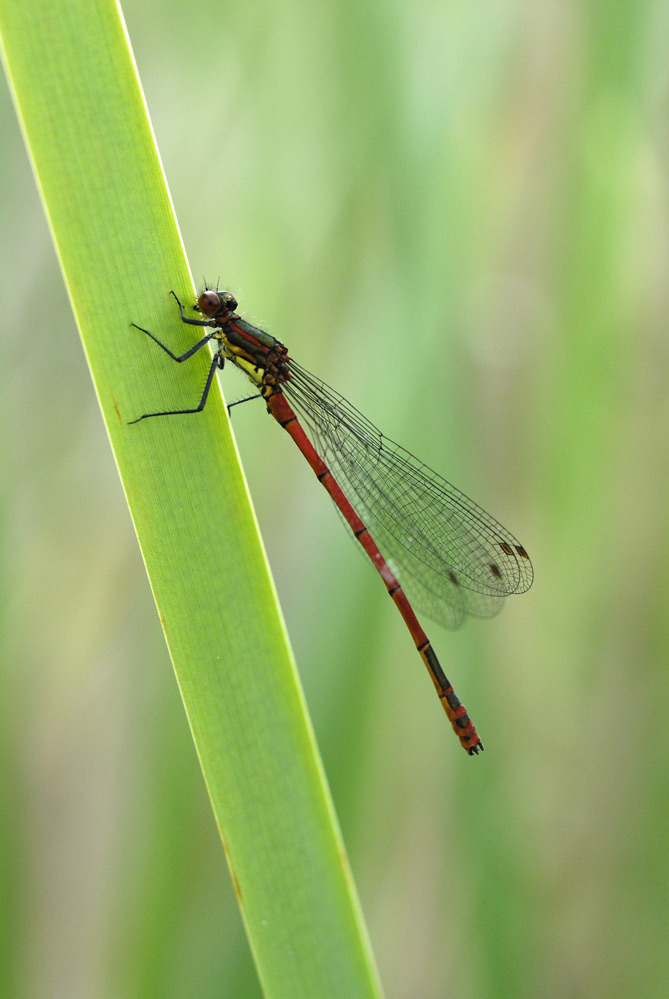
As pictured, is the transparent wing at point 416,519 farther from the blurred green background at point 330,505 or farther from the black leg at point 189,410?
the black leg at point 189,410

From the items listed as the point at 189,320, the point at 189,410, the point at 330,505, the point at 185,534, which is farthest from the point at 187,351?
the point at 330,505

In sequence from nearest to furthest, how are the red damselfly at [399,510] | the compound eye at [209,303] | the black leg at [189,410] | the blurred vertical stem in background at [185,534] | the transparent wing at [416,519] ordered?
the blurred vertical stem in background at [185,534] < the black leg at [189,410] < the compound eye at [209,303] < the red damselfly at [399,510] < the transparent wing at [416,519]

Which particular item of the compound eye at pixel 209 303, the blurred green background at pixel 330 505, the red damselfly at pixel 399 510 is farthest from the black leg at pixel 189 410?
the blurred green background at pixel 330 505

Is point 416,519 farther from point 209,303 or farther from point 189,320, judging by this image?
point 189,320

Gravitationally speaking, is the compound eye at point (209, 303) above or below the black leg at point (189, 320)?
above

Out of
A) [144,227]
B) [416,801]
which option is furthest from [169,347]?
[416,801]

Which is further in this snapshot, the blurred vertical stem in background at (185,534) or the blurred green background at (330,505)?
the blurred green background at (330,505)

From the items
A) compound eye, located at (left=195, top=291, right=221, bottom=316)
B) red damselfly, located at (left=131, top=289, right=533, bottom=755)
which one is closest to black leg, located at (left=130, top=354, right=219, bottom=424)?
compound eye, located at (left=195, top=291, right=221, bottom=316)
